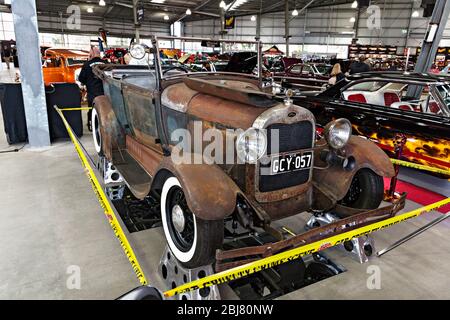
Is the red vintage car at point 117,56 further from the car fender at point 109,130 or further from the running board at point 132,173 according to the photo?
the running board at point 132,173

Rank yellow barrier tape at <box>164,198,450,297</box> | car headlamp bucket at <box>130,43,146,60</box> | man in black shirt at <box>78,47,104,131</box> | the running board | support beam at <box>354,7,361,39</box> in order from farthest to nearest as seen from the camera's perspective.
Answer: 1. support beam at <box>354,7,361,39</box>
2. man in black shirt at <box>78,47,104,131</box>
3. car headlamp bucket at <box>130,43,146,60</box>
4. the running board
5. yellow barrier tape at <box>164,198,450,297</box>

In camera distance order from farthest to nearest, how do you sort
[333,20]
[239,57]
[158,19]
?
[158,19]
[333,20]
[239,57]

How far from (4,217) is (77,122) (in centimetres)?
344

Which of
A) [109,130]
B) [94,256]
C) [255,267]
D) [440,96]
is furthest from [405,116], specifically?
[94,256]

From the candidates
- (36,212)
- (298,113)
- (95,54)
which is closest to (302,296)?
(298,113)

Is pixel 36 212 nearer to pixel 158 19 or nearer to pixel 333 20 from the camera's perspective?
pixel 333 20

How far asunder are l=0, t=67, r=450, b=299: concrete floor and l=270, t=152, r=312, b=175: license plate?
0.93m

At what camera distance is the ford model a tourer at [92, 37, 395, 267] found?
2188 millimetres

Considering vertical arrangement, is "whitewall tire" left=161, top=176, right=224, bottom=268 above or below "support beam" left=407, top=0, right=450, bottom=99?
below

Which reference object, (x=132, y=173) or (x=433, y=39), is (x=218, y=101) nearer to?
(x=132, y=173)

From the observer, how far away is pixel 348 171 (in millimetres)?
2762

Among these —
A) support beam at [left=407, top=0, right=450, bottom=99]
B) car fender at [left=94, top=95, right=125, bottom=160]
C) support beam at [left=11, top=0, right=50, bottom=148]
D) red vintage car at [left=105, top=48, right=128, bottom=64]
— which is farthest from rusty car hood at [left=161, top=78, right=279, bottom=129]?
red vintage car at [left=105, top=48, right=128, bottom=64]

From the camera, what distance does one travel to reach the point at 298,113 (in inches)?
95.3

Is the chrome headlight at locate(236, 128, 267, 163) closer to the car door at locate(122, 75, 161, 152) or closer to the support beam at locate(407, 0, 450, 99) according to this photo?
the car door at locate(122, 75, 161, 152)
